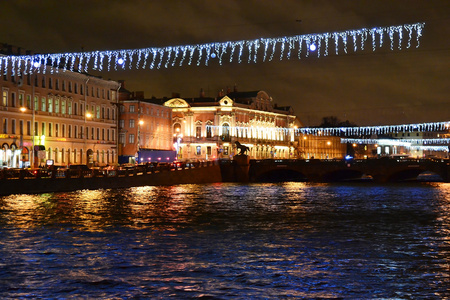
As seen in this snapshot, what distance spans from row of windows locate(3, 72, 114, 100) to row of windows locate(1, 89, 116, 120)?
133 centimetres

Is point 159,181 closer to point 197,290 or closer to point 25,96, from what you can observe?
point 25,96

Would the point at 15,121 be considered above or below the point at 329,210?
above

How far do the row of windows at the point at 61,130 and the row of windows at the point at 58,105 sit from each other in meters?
1.74

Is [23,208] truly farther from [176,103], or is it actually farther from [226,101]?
[226,101]

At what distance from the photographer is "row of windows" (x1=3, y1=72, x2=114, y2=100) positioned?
8459 centimetres

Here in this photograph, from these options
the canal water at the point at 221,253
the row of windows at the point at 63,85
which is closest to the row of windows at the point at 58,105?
the row of windows at the point at 63,85

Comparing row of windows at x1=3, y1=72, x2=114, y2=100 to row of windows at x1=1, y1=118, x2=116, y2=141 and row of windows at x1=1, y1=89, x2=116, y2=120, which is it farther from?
row of windows at x1=1, y1=118, x2=116, y2=141

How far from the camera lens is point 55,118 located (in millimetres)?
91750

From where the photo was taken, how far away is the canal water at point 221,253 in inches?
757

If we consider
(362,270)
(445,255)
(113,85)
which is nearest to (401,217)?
(445,255)

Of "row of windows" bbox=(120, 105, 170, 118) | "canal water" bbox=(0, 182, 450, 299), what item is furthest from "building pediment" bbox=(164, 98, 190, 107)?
"canal water" bbox=(0, 182, 450, 299)

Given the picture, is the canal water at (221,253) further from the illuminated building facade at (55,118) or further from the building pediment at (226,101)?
the building pediment at (226,101)

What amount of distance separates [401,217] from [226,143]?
10856 cm

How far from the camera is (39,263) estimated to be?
75.4 ft
